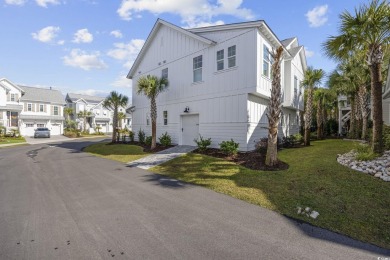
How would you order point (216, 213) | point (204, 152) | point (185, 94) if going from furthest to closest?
1. point (185, 94)
2. point (204, 152)
3. point (216, 213)

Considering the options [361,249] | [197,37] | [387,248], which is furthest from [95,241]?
[197,37]

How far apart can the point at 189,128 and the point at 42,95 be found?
124ft

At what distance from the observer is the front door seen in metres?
15.0

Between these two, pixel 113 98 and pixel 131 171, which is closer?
pixel 131 171

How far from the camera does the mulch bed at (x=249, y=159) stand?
894 centimetres

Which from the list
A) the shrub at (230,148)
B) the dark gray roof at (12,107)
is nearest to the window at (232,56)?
the shrub at (230,148)

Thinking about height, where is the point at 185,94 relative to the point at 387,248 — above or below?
above

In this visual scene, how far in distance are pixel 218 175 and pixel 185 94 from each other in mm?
8767

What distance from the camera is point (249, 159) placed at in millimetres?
10414

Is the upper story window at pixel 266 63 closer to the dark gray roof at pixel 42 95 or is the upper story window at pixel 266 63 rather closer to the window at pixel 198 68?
the window at pixel 198 68

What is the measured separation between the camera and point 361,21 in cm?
893

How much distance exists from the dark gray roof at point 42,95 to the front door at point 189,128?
1381 inches

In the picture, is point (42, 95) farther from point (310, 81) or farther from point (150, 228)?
point (150, 228)

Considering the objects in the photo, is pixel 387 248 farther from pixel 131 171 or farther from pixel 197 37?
pixel 197 37
